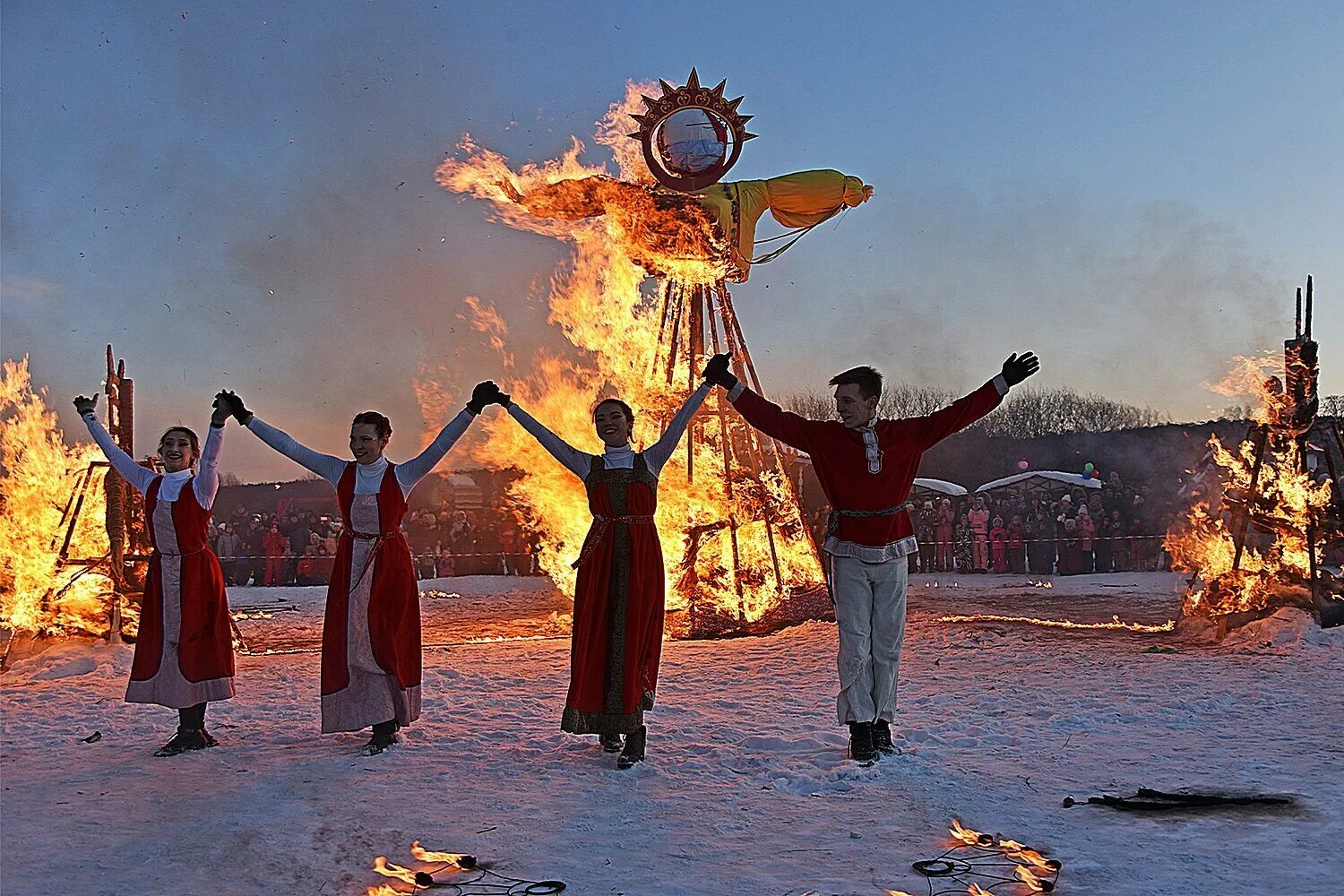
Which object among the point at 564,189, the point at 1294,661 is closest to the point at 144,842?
the point at 564,189

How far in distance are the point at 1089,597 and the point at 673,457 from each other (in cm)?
671

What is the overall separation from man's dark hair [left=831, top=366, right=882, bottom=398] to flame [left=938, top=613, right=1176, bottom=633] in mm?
5610

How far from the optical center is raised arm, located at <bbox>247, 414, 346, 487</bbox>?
5.53m

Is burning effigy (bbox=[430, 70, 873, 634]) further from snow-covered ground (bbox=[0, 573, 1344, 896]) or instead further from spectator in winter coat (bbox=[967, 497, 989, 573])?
spectator in winter coat (bbox=[967, 497, 989, 573])

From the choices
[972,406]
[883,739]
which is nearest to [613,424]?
[972,406]

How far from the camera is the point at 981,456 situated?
28625 millimetres

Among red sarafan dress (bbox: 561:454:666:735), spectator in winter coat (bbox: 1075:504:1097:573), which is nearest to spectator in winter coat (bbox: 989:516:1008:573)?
spectator in winter coat (bbox: 1075:504:1097:573)

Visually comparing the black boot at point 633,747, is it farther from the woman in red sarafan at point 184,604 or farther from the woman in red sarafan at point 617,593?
the woman in red sarafan at point 184,604

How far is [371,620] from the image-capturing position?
533cm

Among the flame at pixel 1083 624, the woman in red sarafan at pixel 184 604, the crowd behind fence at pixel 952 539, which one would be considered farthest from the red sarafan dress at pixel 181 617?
the crowd behind fence at pixel 952 539

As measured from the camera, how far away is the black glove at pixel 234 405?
543 cm

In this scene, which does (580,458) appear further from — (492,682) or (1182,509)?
(1182,509)

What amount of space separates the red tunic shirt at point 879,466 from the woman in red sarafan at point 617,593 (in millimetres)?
730

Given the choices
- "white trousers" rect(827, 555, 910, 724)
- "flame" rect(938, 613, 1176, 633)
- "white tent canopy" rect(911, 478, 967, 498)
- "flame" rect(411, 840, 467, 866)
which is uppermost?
"white tent canopy" rect(911, 478, 967, 498)
